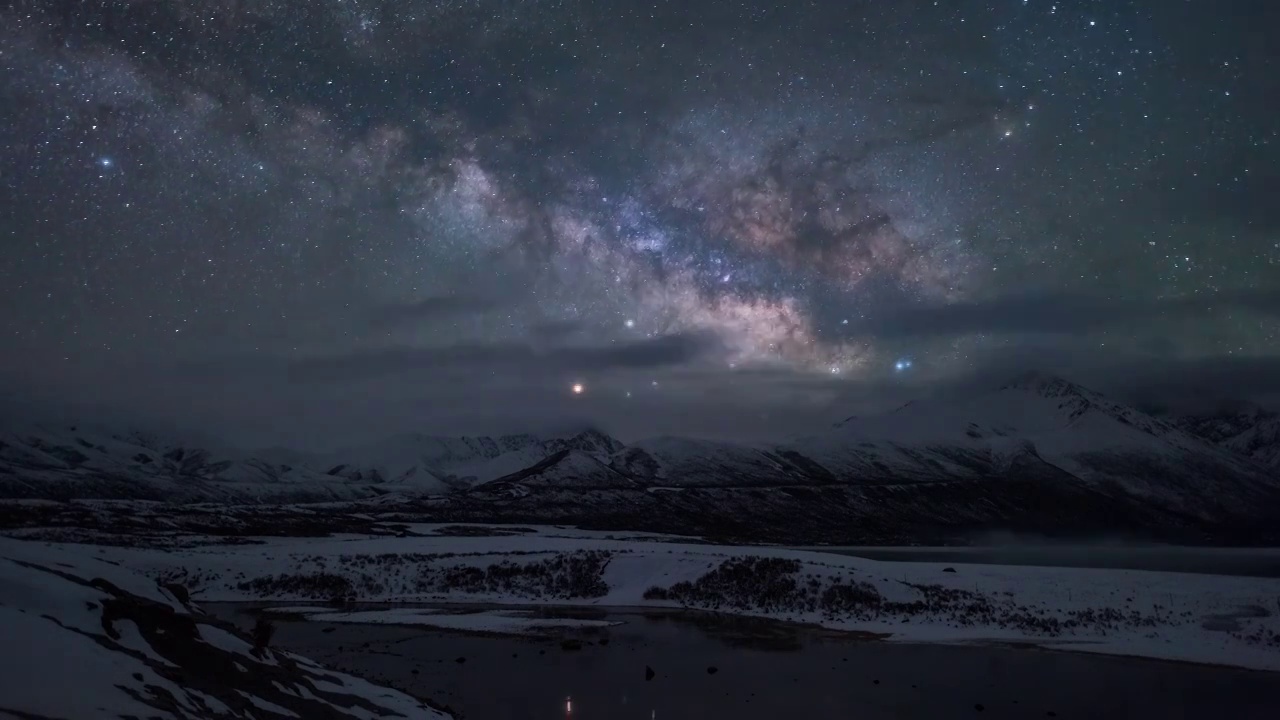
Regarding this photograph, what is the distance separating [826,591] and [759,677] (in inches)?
777

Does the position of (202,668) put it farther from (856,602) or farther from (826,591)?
(826,591)

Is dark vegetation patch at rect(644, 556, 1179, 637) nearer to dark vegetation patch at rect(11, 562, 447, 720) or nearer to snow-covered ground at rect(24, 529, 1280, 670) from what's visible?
snow-covered ground at rect(24, 529, 1280, 670)

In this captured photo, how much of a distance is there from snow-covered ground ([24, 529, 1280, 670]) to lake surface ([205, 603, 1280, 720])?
14.4 ft

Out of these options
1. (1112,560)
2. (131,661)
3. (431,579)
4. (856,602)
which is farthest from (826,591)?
(1112,560)

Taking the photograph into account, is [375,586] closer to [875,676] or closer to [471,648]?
[471,648]

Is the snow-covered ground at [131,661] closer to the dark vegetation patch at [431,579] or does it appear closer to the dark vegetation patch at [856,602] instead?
the dark vegetation patch at [856,602]

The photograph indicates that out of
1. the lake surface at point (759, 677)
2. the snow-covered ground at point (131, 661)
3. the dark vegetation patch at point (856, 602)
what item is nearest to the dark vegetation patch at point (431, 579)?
the dark vegetation patch at point (856, 602)

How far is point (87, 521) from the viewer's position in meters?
85.0

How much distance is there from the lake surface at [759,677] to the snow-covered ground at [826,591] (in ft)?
14.4

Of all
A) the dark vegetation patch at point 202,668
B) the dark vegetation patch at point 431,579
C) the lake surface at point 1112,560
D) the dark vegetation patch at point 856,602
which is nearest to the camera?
the dark vegetation patch at point 202,668

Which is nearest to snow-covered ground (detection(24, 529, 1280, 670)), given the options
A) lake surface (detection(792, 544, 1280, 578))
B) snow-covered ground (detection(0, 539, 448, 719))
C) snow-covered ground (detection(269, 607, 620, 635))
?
snow-covered ground (detection(269, 607, 620, 635))

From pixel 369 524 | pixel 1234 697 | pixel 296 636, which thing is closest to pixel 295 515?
pixel 369 524

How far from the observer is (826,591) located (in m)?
42.9

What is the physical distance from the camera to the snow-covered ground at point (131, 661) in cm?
1066
